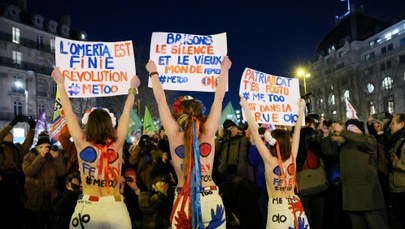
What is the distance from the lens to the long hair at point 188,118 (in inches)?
148

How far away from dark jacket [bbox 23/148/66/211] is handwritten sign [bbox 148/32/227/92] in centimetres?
274


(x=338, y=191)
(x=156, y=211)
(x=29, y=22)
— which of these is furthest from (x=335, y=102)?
(x=156, y=211)

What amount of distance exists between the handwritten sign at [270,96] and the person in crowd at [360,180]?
1031mm

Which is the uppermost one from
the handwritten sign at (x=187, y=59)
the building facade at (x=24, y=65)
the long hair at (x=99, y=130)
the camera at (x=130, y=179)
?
the building facade at (x=24, y=65)

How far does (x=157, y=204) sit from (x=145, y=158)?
7.98 ft

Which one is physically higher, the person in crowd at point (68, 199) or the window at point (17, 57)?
the window at point (17, 57)

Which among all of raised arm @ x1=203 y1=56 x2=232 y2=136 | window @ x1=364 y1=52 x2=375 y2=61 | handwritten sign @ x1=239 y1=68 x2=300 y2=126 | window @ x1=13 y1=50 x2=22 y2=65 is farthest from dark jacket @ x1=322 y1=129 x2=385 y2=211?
window @ x1=364 y1=52 x2=375 y2=61

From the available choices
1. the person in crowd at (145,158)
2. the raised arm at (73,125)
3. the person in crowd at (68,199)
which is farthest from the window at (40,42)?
the raised arm at (73,125)

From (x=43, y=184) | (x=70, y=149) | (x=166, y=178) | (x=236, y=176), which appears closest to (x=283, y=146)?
(x=166, y=178)

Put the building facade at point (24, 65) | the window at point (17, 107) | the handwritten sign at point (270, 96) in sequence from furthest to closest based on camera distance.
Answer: the window at point (17, 107)
the building facade at point (24, 65)
the handwritten sign at point (270, 96)

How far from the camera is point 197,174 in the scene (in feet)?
12.2

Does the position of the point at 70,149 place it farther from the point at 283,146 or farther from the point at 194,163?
the point at 283,146

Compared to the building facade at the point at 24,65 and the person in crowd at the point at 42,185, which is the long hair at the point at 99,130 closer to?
the person in crowd at the point at 42,185

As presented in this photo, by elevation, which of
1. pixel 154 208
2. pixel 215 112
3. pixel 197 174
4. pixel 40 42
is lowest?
pixel 154 208
